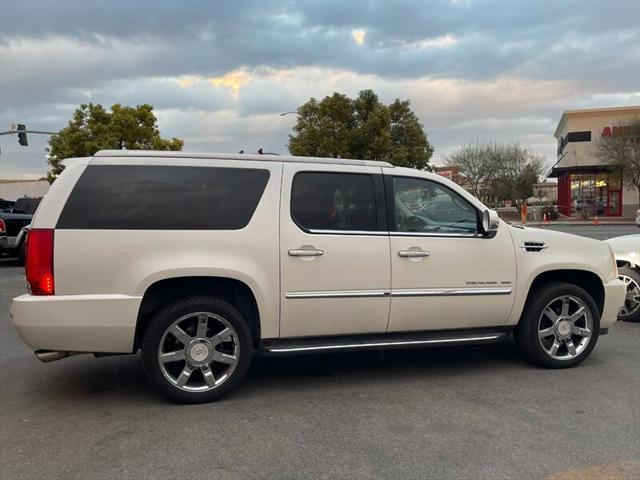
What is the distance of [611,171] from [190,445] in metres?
41.4

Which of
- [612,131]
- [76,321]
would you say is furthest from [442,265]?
[612,131]

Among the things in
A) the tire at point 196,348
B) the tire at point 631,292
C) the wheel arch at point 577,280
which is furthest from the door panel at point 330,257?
the tire at point 631,292

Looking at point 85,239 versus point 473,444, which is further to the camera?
point 85,239

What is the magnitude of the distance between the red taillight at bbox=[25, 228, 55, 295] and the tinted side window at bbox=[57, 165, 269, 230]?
0.14 meters

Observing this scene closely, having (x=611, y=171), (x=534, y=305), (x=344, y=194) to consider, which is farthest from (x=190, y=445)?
(x=611, y=171)

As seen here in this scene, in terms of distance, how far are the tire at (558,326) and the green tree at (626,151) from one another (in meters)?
36.3

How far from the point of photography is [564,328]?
5.20 m

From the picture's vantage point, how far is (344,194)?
4.72 metres

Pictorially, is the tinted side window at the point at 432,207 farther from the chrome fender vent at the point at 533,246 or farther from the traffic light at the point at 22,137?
the traffic light at the point at 22,137

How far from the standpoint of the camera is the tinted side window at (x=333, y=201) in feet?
15.0

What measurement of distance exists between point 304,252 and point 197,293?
2.95ft

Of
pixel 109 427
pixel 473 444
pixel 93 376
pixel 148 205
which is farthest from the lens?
pixel 93 376

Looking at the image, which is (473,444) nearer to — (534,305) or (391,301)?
(391,301)

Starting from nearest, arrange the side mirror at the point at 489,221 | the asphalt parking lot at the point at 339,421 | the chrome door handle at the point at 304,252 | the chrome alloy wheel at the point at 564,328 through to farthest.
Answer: the asphalt parking lot at the point at 339,421 < the chrome door handle at the point at 304,252 < the side mirror at the point at 489,221 < the chrome alloy wheel at the point at 564,328
